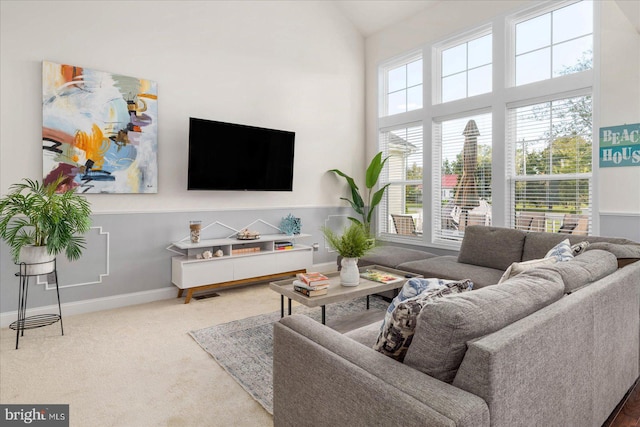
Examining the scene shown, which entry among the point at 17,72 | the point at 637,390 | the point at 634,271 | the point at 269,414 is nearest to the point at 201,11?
the point at 17,72

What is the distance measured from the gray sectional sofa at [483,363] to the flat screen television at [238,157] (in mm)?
2800

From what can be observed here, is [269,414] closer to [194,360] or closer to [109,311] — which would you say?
[194,360]

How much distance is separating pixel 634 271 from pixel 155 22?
4468mm

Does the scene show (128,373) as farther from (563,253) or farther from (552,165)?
(552,165)

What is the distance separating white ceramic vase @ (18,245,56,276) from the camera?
2727mm

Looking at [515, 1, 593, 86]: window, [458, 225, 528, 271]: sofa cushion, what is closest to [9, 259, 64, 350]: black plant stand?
[458, 225, 528, 271]: sofa cushion

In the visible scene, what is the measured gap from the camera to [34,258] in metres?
2.73

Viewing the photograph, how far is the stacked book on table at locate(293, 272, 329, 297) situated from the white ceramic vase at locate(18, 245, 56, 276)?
192 cm

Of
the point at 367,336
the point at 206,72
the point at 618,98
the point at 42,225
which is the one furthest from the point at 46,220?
the point at 618,98

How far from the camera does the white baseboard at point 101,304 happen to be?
10.3ft

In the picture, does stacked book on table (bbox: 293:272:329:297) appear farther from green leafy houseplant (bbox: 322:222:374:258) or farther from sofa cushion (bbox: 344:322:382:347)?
sofa cushion (bbox: 344:322:382:347)

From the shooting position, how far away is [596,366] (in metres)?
1.57

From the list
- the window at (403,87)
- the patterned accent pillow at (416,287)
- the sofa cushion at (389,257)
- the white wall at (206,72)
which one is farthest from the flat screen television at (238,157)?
the patterned accent pillow at (416,287)

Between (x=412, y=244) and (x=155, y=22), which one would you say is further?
(x=412, y=244)
